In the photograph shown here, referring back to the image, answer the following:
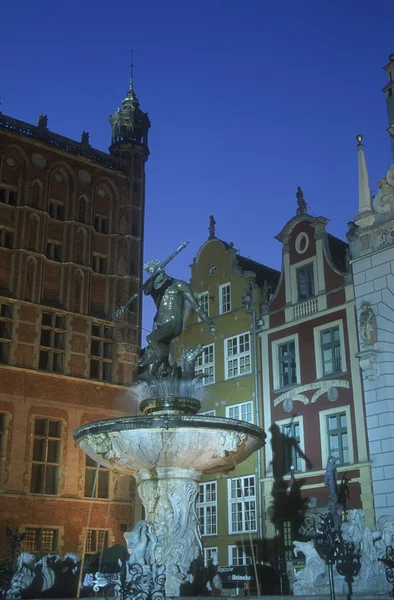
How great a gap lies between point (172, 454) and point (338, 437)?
482 inches

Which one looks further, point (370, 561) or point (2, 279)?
point (2, 279)

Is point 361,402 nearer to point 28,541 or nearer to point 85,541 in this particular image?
point 85,541

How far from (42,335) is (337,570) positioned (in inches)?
806

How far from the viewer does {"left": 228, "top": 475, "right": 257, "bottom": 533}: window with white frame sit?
26.8 metres

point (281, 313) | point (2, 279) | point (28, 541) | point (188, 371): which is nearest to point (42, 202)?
point (2, 279)

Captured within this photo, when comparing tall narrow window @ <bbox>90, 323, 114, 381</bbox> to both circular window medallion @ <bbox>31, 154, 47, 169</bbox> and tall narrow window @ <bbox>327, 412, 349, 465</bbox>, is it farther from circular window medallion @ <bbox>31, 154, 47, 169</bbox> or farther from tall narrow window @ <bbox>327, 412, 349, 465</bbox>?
tall narrow window @ <bbox>327, 412, 349, 465</bbox>

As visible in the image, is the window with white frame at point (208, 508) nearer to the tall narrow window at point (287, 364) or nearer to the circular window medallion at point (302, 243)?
the tall narrow window at point (287, 364)

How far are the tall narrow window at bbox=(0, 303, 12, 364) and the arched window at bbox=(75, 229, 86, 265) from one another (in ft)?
14.1

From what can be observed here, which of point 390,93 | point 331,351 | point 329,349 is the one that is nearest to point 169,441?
point 331,351

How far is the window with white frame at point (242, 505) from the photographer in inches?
1054

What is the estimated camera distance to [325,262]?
2655cm

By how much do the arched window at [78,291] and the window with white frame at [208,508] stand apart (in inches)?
377

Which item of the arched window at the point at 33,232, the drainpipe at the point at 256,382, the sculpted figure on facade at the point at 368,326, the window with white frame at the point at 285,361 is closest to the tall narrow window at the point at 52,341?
the arched window at the point at 33,232

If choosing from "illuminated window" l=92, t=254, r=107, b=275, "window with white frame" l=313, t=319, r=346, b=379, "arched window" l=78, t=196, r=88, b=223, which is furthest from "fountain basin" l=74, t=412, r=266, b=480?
"arched window" l=78, t=196, r=88, b=223
